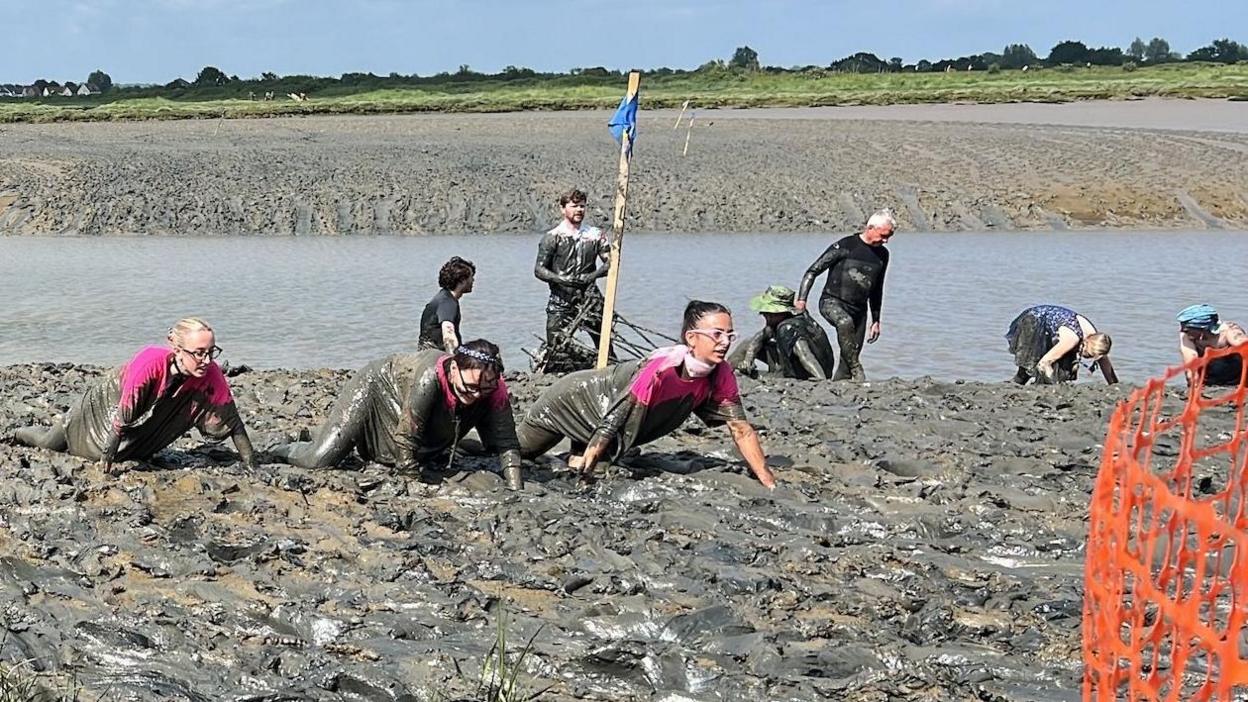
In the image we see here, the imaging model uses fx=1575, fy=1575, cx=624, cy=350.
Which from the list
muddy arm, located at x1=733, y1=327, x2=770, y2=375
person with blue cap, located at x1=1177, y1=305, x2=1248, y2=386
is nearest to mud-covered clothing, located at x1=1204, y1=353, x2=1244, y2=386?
person with blue cap, located at x1=1177, y1=305, x2=1248, y2=386

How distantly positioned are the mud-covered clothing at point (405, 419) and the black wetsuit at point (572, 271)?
433 cm

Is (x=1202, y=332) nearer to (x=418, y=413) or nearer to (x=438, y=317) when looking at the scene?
(x=438, y=317)

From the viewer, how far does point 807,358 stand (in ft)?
42.6

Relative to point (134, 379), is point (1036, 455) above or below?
below

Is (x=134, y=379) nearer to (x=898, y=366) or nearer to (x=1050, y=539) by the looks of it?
(x=1050, y=539)

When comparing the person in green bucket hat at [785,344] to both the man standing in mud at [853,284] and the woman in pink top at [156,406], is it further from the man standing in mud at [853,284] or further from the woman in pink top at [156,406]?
the woman in pink top at [156,406]

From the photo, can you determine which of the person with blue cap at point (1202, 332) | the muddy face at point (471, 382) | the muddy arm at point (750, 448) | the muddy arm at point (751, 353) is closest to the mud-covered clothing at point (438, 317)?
the muddy arm at point (751, 353)

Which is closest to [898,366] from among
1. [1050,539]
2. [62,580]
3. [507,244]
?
[1050,539]

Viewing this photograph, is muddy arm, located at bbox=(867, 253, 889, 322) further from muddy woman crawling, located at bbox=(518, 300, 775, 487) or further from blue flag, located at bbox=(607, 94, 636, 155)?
muddy woman crawling, located at bbox=(518, 300, 775, 487)

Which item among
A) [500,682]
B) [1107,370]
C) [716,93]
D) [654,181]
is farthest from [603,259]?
[716,93]

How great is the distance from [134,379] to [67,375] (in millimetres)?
4853

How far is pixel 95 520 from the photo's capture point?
7707mm

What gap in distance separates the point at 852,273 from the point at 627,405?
15.5 feet

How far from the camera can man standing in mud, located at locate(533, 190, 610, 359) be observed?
13.2 metres
